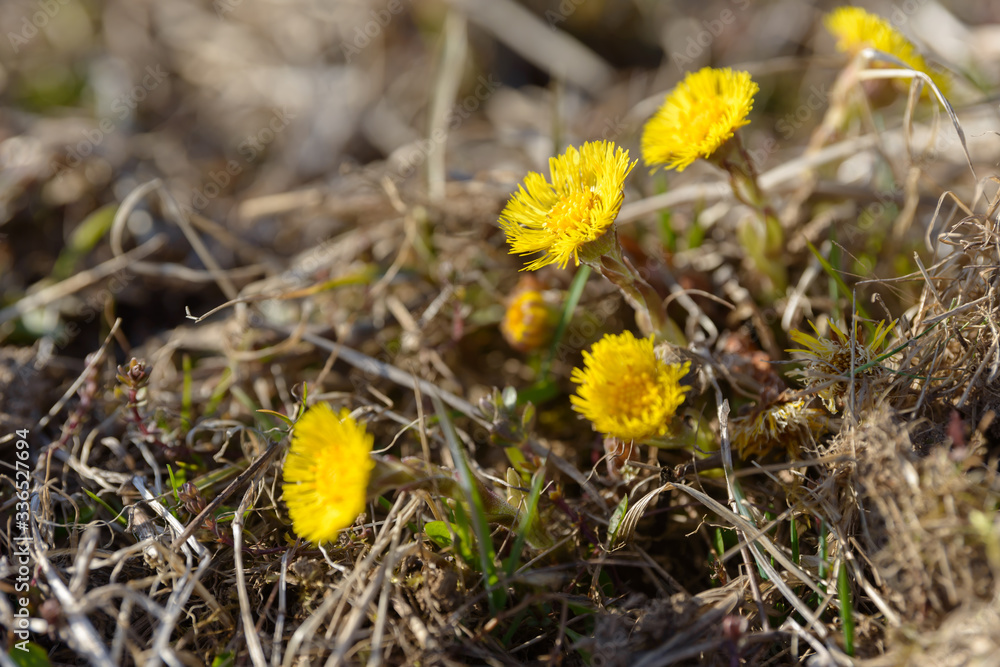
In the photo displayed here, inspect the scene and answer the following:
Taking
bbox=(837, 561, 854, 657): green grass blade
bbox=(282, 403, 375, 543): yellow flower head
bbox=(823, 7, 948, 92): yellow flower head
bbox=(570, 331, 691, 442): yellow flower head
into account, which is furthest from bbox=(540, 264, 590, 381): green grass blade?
bbox=(823, 7, 948, 92): yellow flower head

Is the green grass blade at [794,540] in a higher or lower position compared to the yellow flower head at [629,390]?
lower

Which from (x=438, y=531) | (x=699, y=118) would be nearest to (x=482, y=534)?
(x=438, y=531)

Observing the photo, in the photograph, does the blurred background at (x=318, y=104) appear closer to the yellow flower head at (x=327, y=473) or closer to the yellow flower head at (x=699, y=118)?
the yellow flower head at (x=699, y=118)

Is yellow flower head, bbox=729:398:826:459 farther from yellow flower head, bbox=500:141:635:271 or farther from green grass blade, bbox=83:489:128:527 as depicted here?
green grass blade, bbox=83:489:128:527

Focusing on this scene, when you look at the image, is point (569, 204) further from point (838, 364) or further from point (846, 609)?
point (846, 609)

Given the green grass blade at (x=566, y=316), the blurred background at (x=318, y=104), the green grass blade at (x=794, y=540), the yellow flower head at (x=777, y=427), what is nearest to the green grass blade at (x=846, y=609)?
the green grass blade at (x=794, y=540)

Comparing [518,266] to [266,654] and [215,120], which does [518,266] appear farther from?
[215,120]

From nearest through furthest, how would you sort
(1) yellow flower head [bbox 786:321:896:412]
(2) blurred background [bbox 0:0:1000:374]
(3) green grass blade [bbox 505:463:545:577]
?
(3) green grass blade [bbox 505:463:545:577]
(1) yellow flower head [bbox 786:321:896:412]
(2) blurred background [bbox 0:0:1000:374]
